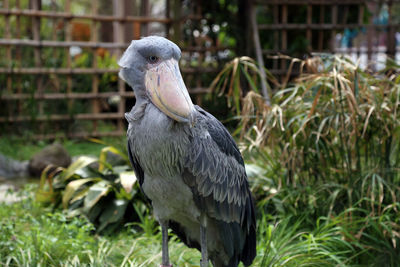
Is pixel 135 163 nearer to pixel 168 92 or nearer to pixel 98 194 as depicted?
pixel 168 92

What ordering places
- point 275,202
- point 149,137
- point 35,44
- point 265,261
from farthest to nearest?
point 35,44 → point 275,202 → point 265,261 → point 149,137

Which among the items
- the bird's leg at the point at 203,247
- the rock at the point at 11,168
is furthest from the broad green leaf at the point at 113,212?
the rock at the point at 11,168

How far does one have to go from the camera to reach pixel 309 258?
2.49 meters

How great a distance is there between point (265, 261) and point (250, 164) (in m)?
1.22

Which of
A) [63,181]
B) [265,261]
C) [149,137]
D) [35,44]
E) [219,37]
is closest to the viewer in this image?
[149,137]

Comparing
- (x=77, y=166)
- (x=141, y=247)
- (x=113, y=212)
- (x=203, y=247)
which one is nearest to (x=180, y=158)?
(x=203, y=247)

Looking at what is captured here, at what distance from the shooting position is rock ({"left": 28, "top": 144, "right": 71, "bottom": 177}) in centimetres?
523

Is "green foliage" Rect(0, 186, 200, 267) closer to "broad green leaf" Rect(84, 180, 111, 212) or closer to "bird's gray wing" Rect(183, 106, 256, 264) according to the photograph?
"broad green leaf" Rect(84, 180, 111, 212)

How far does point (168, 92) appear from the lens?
1617mm

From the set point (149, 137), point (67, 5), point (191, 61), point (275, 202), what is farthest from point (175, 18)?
point (149, 137)

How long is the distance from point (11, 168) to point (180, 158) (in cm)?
419

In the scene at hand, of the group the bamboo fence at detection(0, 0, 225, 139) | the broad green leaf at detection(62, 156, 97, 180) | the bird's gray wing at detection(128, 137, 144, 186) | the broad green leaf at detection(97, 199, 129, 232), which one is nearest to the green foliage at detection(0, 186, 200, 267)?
the broad green leaf at detection(97, 199, 129, 232)

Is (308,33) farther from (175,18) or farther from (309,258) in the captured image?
(309,258)

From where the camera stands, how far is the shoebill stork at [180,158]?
5.40 feet
